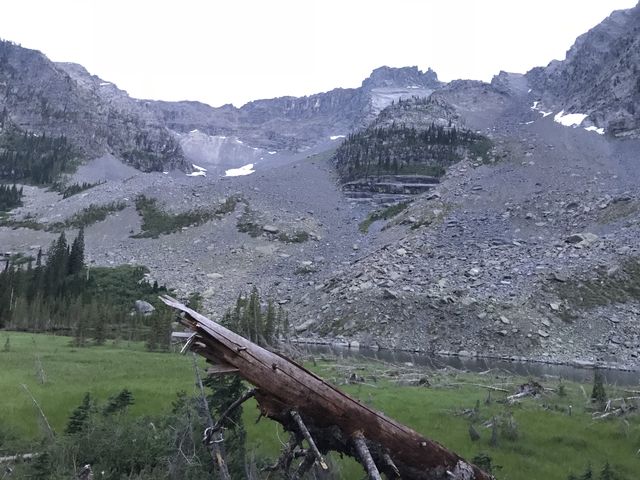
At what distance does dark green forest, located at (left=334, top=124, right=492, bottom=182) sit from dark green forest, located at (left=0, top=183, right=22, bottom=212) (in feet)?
320

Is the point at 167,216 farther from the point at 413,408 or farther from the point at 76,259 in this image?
the point at 413,408

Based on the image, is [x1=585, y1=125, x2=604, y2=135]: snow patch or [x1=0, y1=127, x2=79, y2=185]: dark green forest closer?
[x1=585, y1=125, x2=604, y2=135]: snow patch

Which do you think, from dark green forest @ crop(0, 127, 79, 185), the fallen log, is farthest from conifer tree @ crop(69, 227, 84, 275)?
dark green forest @ crop(0, 127, 79, 185)

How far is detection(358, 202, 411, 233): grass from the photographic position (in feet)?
389

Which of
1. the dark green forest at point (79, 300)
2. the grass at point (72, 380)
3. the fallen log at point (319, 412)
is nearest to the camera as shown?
the fallen log at point (319, 412)

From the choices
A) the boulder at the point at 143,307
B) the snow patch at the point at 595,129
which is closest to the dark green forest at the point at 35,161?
the boulder at the point at 143,307

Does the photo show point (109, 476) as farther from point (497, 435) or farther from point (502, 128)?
point (502, 128)

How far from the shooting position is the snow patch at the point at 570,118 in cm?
14600

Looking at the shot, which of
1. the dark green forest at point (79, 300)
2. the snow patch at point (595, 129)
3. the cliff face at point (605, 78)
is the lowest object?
the dark green forest at point (79, 300)

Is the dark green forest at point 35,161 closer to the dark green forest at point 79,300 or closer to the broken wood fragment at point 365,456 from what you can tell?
the dark green forest at point 79,300

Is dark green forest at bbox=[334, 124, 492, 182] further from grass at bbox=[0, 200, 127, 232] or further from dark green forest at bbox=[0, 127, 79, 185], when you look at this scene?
dark green forest at bbox=[0, 127, 79, 185]

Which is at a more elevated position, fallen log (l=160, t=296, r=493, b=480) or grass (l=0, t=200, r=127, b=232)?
fallen log (l=160, t=296, r=493, b=480)

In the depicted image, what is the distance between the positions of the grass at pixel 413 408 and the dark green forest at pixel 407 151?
120m

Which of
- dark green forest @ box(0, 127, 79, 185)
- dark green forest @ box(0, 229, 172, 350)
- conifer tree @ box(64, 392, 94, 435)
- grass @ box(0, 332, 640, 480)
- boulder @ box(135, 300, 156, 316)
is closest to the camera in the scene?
conifer tree @ box(64, 392, 94, 435)
